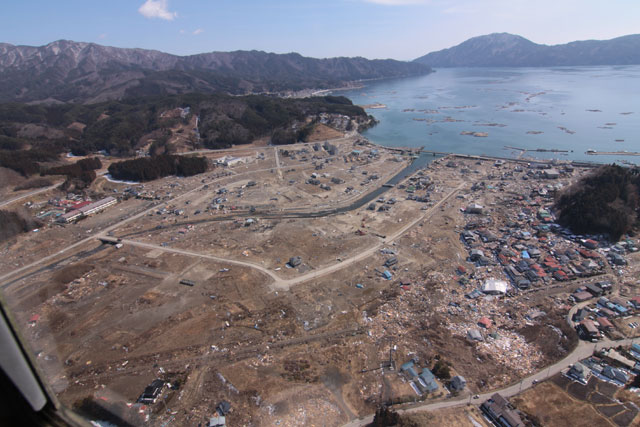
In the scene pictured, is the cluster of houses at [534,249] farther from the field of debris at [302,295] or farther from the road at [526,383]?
the road at [526,383]

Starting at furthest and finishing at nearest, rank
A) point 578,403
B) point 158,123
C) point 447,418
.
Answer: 1. point 158,123
2. point 578,403
3. point 447,418

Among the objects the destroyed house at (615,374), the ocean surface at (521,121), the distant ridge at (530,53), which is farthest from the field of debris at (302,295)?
the distant ridge at (530,53)

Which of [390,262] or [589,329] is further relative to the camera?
[390,262]

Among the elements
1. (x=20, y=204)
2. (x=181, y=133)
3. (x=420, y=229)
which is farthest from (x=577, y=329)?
(x=181, y=133)

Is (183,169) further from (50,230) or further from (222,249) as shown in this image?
(222,249)

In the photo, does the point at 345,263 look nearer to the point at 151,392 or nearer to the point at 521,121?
the point at 151,392

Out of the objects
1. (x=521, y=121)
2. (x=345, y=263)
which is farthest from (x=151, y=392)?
(x=521, y=121)
